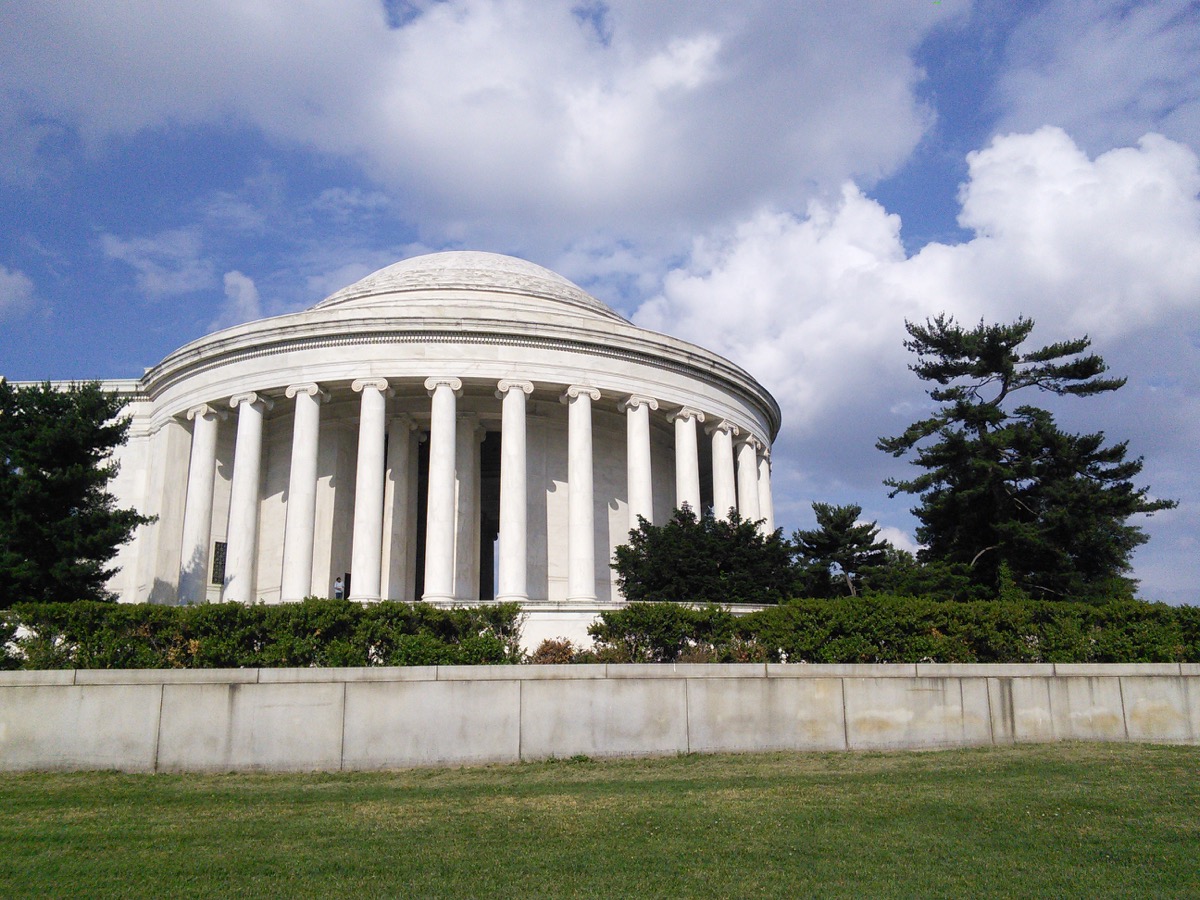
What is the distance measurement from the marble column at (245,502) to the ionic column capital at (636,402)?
14262mm

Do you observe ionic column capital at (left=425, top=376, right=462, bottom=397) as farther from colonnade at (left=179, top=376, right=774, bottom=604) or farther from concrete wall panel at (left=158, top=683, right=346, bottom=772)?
concrete wall panel at (left=158, top=683, right=346, bottom=772)

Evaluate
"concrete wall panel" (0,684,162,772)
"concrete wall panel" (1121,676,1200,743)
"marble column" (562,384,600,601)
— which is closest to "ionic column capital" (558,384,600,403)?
"marble column" (562,384,600,601)

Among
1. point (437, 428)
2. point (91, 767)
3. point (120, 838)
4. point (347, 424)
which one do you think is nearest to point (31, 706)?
point (91, 767)

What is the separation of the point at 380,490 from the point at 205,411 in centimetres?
896

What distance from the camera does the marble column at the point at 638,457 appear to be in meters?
40.4

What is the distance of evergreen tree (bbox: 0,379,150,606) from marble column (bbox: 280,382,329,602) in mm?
5608

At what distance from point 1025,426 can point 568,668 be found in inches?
1096

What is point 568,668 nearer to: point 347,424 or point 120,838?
point 120,838

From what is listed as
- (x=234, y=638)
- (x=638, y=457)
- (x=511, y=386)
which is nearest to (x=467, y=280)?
(x=511, y=386)

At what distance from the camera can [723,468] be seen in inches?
1753

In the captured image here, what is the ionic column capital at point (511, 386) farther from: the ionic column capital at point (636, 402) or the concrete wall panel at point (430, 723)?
the concrete wall panel at point (430, 723)

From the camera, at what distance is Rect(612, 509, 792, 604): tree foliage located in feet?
107

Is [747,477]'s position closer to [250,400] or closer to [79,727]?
[250,400]

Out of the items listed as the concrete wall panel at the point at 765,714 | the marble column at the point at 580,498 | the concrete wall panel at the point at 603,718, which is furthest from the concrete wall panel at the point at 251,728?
the marble column at the point at 580,498
